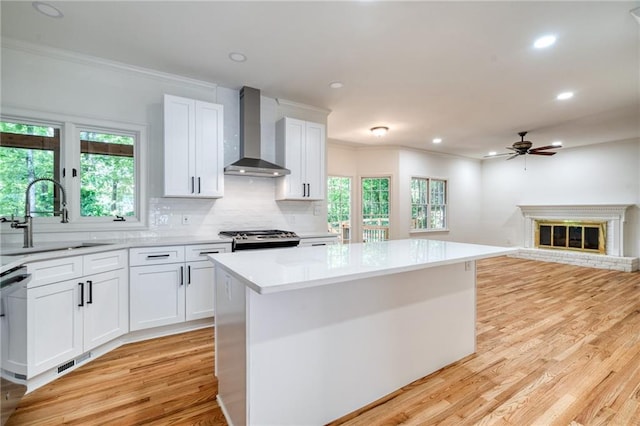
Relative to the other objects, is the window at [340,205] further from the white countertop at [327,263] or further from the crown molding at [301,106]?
the white countertop at [327,263]

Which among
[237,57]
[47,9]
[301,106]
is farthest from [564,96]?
[47,9]

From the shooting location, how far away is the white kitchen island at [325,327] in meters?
1.45

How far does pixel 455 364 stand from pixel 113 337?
285 cm

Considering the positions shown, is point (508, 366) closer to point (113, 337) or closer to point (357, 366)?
point (357, 366)

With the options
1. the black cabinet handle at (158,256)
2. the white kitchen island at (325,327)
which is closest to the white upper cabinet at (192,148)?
the black cabinet handle at (158,256)

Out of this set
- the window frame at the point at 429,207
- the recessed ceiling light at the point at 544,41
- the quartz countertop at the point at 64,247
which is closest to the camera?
the quartz countertop at the point at 64,247

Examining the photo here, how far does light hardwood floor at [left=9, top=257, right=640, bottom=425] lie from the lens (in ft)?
5.76

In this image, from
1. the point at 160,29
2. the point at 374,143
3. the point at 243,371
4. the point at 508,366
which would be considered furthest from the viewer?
the point at 374,143

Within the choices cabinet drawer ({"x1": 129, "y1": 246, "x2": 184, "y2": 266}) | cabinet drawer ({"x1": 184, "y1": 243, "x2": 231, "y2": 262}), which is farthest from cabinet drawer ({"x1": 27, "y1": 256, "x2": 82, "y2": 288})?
cabinet drawer ({"x1": 184, "y1": 243, "x2": 231, "y2": 262})

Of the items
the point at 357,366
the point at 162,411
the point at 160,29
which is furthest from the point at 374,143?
the point at 162,411

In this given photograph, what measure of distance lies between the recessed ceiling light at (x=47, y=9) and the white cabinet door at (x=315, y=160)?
2526 millimetres

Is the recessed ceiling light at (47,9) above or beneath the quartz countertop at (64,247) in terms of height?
above

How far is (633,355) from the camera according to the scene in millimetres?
2492

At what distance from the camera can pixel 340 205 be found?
276 inches
